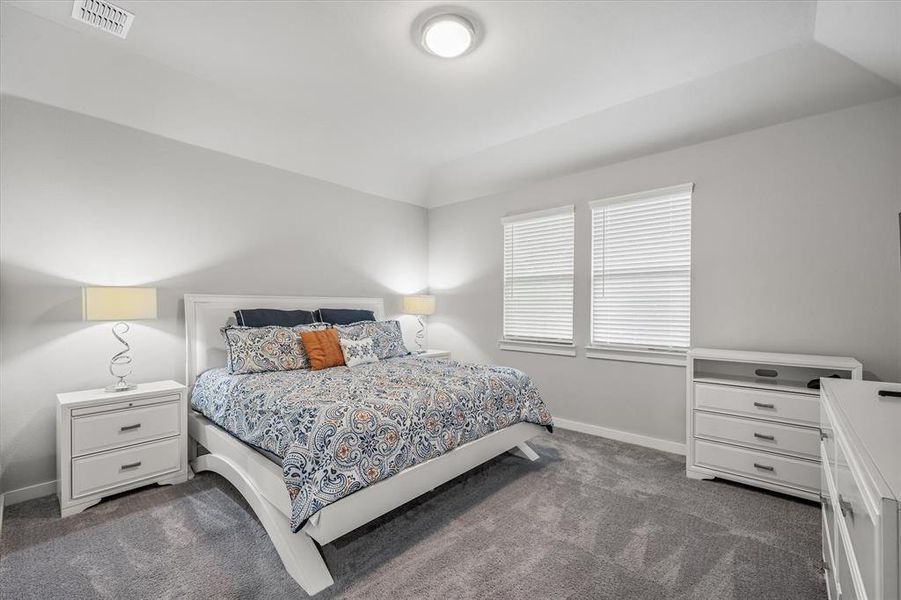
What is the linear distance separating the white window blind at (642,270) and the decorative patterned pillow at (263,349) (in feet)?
8.37

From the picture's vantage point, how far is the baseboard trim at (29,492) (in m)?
2.42

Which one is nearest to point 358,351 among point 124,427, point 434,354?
point 434,354

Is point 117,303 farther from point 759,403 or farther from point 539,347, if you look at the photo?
point 759,403

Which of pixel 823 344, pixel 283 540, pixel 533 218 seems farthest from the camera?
pixel 533 218

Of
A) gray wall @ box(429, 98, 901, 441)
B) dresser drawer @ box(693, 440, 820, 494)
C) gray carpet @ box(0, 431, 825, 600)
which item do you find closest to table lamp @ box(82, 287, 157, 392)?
gray carpet @ box(0, 431, 825, 600)

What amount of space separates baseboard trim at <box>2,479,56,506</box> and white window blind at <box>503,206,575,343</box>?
12.1 ft

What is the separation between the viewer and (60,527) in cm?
218

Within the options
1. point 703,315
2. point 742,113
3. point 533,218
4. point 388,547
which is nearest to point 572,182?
point 533,218

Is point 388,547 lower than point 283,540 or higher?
lower

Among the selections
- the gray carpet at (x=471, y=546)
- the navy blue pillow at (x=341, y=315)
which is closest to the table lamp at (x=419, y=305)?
the navy blue pillow at (x=341, y=315)

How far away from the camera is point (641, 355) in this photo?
11.2 feet

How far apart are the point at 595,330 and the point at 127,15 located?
3873 mm

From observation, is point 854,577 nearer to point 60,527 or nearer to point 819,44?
point 819,44

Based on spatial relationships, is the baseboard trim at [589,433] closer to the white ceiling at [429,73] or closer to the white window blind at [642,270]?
the white window blind at [642,270]
